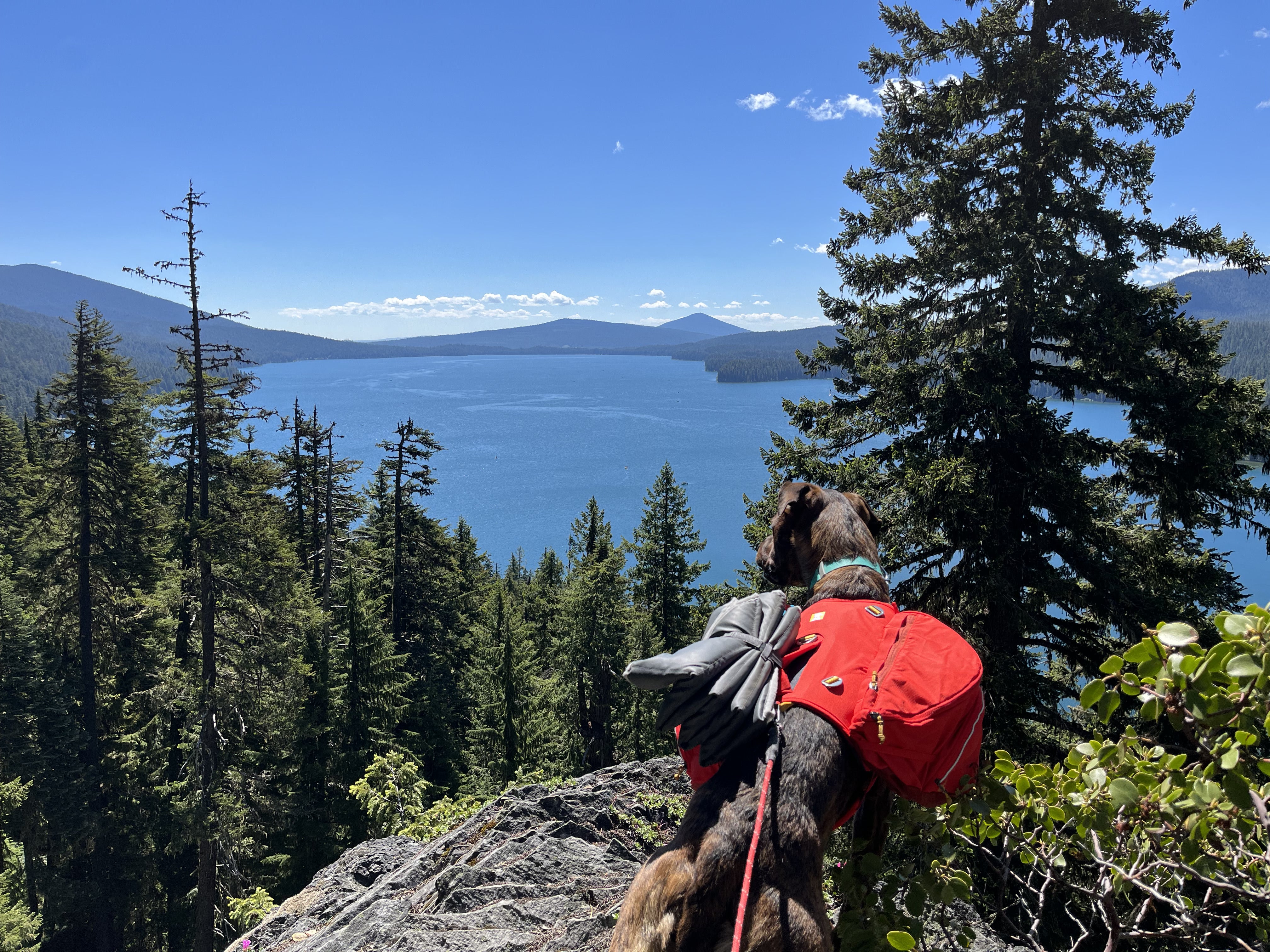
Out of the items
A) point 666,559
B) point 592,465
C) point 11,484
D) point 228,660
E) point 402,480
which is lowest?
point 592,465

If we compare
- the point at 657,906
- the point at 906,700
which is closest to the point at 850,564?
the point at 906,700

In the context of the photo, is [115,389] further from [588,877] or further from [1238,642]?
[1238,642]

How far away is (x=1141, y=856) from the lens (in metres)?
1.88

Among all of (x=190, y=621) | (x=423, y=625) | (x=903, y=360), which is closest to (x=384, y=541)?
(x=423, y=625)

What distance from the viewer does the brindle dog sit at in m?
1.98

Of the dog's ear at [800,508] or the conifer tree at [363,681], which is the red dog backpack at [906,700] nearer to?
the dog's ear at [800,508]

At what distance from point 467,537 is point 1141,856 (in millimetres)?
35982

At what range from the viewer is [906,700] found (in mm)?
2271

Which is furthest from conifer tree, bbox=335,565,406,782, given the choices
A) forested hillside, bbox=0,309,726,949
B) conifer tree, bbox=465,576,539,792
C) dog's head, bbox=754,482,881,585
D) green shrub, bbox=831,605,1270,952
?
green shrub, bbox=831,605,1270,952

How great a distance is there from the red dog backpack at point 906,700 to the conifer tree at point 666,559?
73.5ft

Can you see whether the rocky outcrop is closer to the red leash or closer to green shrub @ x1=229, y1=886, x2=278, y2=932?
the red leash

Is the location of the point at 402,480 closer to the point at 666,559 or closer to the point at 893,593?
the point at 666,559

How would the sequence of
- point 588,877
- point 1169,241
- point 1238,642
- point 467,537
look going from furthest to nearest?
point 467,537 → point 1169,241 → point 588,877 → point 1238,642

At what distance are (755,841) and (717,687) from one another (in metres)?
0.46
